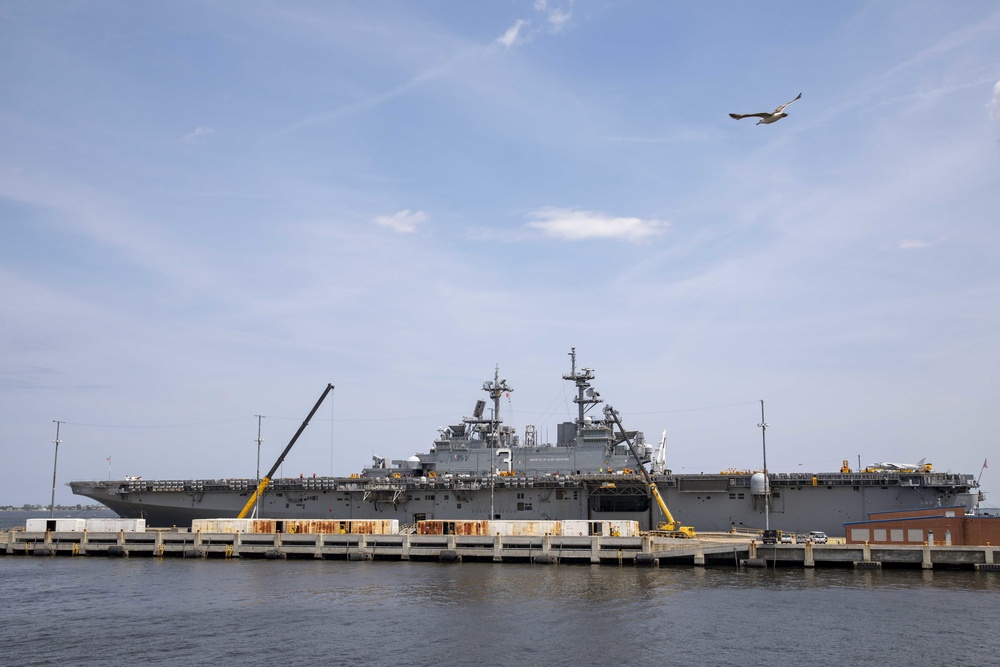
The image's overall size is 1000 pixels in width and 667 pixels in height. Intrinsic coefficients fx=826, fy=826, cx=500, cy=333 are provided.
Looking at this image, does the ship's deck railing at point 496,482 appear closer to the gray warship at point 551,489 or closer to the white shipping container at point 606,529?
the gray warship at point 551,489

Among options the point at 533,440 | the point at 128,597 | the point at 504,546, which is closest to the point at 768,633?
the point at 504,546

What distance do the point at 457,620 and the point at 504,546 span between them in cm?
1539

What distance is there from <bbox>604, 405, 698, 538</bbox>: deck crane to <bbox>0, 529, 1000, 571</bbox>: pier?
Answer: 2.17 meters

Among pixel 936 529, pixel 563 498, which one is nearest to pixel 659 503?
pixel 563 498

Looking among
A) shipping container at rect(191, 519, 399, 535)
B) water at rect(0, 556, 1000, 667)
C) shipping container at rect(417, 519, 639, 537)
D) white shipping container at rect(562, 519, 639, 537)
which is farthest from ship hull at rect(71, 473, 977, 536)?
water at rect(0, 556, 1000, 667)

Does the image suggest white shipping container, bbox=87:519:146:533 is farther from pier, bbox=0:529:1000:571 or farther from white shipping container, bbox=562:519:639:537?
white shipping container, bbox=562:519:639:537

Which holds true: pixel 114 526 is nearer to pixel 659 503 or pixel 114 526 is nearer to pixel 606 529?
pixel 606 529

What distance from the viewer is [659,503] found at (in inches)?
2080

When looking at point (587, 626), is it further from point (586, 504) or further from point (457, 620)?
point (586, 504)

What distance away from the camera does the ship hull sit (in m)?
50.9

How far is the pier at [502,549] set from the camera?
130 ft

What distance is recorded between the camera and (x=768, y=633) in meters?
26.5

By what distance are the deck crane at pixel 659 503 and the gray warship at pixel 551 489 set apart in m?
0.56

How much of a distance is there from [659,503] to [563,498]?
662 cm
